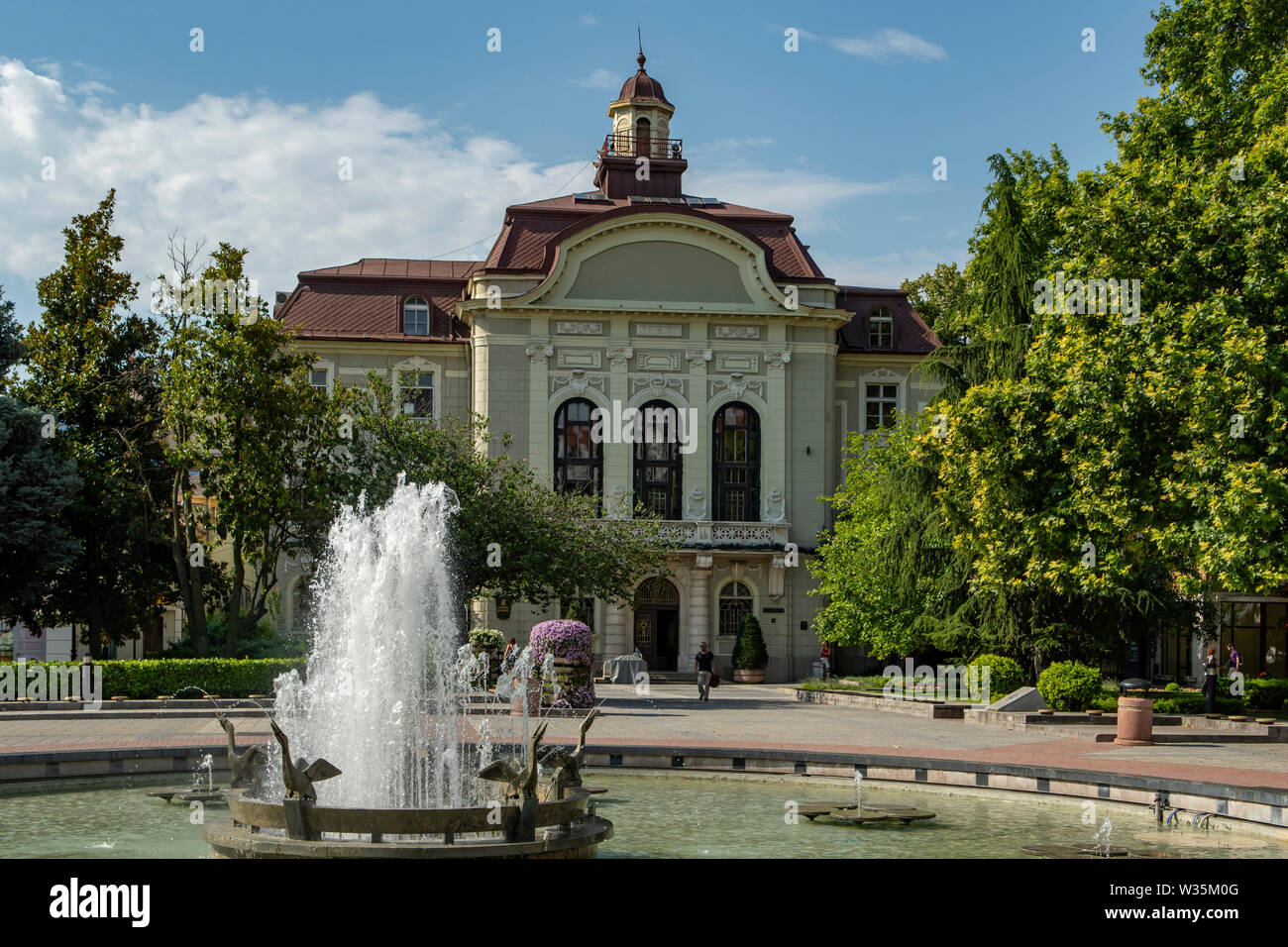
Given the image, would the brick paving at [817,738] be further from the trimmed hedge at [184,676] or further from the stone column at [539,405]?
the stone column at [539,405]

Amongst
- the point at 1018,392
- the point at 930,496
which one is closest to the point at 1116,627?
the point at 930,496

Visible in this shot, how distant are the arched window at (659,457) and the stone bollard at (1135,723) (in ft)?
87.4

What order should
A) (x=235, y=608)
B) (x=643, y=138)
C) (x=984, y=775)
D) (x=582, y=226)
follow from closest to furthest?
(x=984, y=775)
(x=235, y=608)
(x=582, y=226)
(x=643, y=138)

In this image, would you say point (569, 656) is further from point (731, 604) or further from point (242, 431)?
point (731, 604)

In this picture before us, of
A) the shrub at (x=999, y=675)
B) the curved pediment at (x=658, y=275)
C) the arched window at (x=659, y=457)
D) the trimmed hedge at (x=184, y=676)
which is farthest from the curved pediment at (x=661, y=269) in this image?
the trimmed hedge at (x=184, y=676)

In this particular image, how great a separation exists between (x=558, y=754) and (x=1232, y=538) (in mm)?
14356

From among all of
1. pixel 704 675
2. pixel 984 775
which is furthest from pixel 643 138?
pixel 984 775

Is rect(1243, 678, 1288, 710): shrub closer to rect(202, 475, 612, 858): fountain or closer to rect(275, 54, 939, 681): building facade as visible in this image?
rect(202, 475, 612, 858): fountain

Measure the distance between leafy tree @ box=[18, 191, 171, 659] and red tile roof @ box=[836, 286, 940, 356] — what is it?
26.7m

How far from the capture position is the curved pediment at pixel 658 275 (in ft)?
157

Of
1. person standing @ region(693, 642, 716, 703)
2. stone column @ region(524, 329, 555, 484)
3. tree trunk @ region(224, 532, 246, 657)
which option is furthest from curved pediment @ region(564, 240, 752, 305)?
tree trunk @ region(224, 532, 246, 657)

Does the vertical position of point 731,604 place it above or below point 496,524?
below

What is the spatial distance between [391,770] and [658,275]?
36049 millimetres

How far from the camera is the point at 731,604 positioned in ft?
160
